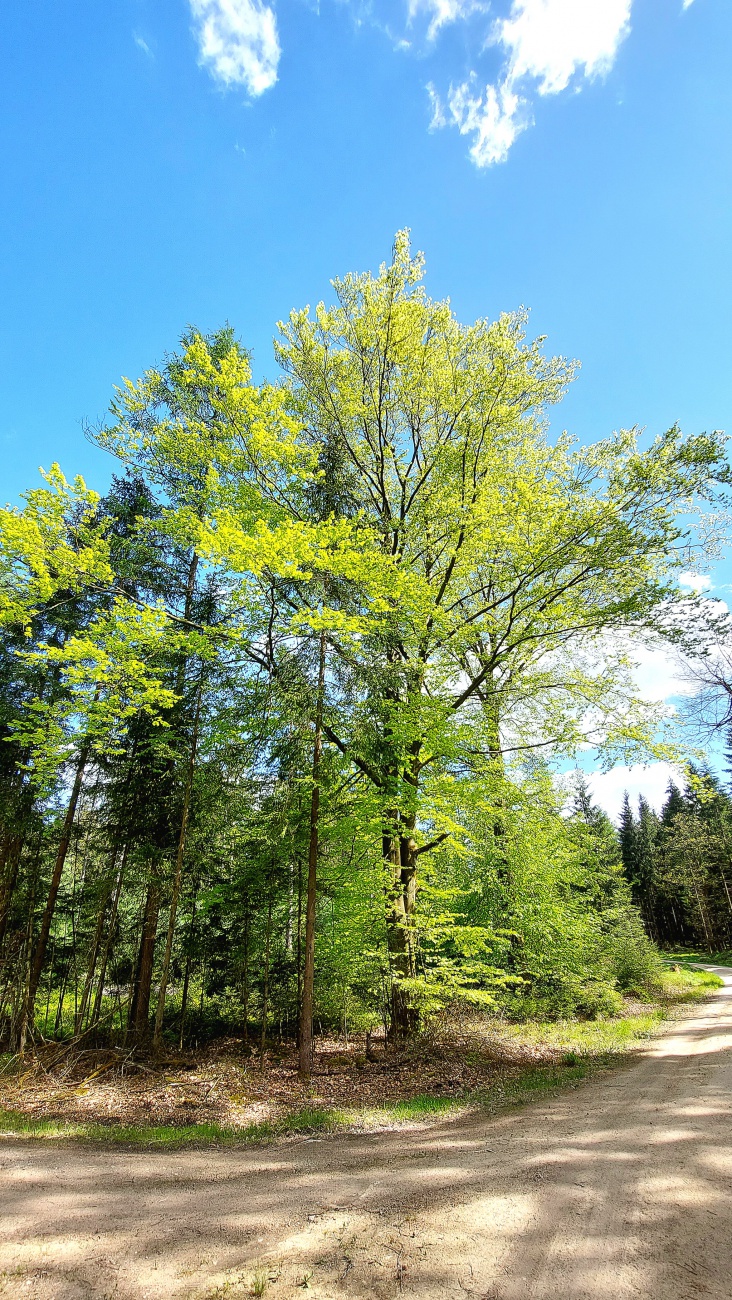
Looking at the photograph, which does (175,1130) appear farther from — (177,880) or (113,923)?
(113,923)

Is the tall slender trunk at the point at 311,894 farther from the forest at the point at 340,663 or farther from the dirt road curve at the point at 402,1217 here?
the dirt road curve at the point at 402,1217

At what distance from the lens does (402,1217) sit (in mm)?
4078

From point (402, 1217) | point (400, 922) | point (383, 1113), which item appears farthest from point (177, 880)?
point (402, 1217)

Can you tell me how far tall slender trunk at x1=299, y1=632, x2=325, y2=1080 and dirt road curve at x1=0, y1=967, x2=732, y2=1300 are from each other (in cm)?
360

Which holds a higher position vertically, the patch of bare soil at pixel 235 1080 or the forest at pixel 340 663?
the forest at pixel 340 663

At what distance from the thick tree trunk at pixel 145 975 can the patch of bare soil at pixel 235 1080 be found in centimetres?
82

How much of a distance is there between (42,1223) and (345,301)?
16360mm

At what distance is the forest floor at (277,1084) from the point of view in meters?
8.05

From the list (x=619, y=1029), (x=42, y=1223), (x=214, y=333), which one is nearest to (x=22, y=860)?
(x=42, y=1223)

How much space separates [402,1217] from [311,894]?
21.8 ft

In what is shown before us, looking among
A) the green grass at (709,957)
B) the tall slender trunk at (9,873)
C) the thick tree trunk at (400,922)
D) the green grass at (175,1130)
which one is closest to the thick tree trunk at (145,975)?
the tall slender trunk at (9,873)

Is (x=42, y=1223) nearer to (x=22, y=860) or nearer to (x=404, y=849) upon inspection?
(x=404, y=849)

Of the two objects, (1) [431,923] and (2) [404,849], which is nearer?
(1) [431,923]

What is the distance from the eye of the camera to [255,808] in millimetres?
13133
